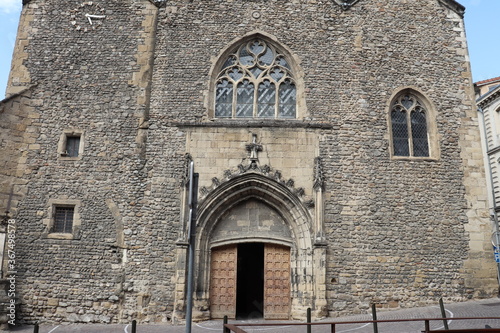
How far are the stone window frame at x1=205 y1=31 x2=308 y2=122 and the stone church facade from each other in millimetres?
51

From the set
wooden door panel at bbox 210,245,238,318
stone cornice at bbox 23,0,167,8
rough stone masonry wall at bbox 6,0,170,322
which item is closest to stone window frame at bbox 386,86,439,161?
wooden door panel at bbox 210,245,238,318

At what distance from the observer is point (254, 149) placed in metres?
11.6

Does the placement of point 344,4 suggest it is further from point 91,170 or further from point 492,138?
point 492,138

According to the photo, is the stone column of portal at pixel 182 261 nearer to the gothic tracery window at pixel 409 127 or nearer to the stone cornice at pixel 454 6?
the gothic tracery window at pixel 409 127

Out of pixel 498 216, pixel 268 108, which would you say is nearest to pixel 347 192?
pixel 268 108

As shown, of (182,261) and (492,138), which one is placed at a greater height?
(492,138)

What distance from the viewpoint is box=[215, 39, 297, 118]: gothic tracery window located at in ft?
41.0

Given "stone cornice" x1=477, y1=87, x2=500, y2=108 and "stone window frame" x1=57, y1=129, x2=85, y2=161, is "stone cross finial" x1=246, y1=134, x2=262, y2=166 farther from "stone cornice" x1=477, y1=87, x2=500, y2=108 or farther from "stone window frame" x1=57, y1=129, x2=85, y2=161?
"stone cornice" x1=477, y1=87, x2=500, y2=108

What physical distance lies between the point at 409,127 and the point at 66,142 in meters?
9.74

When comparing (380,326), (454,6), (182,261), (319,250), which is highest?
(454,6)

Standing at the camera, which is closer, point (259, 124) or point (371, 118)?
point (259, 124)

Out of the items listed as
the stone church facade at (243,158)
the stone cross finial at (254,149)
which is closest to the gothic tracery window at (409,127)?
the stone church facade at (243,158)

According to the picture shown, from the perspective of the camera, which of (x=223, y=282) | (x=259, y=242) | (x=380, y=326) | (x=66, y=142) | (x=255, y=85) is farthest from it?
(x=255, y=85)

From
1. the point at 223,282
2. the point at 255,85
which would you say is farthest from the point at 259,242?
the point at 255,85
